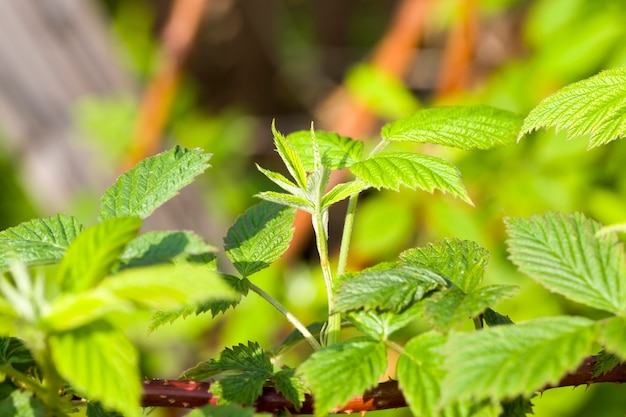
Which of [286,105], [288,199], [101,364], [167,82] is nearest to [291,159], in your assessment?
[288,199]

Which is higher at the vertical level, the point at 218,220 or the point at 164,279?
the point at 218,220

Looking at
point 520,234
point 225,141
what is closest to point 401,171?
point 520,234

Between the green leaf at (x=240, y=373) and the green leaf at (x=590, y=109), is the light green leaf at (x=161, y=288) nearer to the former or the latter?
the green leaf at (x=240, y=373)

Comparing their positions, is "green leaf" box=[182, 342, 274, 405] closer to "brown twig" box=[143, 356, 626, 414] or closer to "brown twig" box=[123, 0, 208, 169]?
"brown twig" box=[143, 356, 626, 414]

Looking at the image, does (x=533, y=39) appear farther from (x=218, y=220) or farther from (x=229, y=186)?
(x=229, y=186)

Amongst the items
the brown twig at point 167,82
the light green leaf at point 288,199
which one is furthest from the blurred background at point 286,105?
the light green leaf at point 288,199

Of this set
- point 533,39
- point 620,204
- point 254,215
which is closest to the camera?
point 254,215
